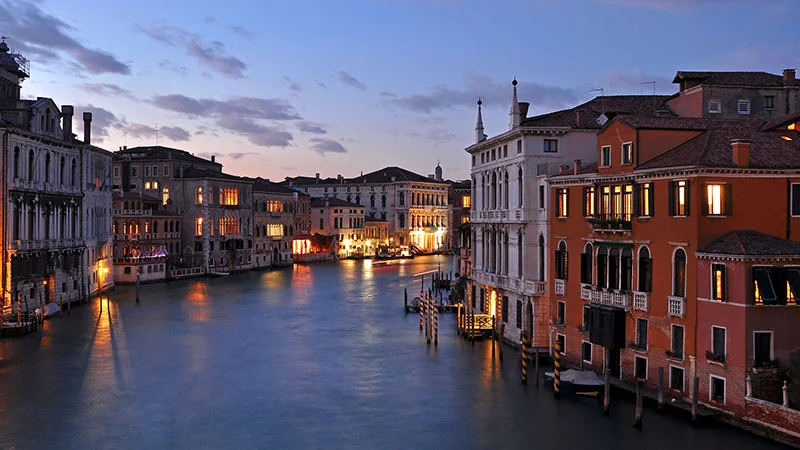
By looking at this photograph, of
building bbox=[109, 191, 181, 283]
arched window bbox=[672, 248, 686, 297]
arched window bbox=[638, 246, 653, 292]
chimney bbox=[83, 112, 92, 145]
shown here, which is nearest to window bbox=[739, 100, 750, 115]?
arched window bbox=[638, 246, 653, 292]

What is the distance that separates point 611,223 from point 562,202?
302cm

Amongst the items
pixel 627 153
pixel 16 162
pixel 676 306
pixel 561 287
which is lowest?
pixel 676 306

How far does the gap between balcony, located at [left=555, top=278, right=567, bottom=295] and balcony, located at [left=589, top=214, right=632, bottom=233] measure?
217 cm

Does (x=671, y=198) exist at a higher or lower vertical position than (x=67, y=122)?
lower

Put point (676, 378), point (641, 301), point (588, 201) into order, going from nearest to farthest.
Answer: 1. point (676, 378)
2. point (641, 301)
3. point (588, 201)

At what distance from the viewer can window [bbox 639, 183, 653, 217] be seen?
58.9 feet

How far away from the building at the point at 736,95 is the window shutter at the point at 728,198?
9532 millimetres

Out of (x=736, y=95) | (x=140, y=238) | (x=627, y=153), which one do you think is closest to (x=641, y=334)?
(x=627, y=153)

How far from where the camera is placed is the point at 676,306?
55.7 feet

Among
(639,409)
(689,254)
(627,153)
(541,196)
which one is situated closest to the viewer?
(639,409)

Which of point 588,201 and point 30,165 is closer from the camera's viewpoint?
point 588,201

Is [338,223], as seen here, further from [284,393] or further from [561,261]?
[284,393]

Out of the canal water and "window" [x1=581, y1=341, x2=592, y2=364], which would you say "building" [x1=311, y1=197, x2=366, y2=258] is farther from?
"window" [x1=581, y1=341, x2=592, y2=364]

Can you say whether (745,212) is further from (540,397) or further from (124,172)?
(124,172)
